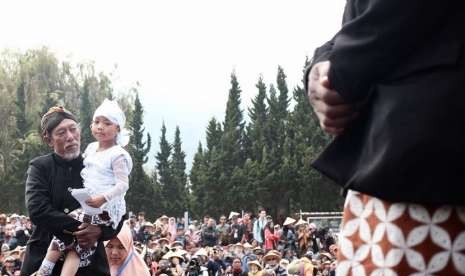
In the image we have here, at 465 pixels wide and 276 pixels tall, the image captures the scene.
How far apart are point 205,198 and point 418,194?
6039 centimetres

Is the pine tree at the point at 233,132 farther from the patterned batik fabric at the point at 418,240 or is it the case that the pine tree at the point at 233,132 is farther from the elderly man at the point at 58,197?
the patterned batik fabric at the point at 418,240

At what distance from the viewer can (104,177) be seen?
4.53 m

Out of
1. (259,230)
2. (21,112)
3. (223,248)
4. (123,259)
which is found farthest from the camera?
(21,112)

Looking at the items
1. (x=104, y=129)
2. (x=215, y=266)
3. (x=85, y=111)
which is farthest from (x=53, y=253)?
(x=85, y=111)

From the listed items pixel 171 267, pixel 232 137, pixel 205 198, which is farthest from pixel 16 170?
pixel 171 267

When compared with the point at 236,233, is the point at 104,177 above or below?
above

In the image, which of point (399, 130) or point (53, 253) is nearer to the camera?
point (399, 130)

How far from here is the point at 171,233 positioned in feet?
97.1

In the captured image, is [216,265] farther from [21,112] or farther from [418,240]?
[21,112]

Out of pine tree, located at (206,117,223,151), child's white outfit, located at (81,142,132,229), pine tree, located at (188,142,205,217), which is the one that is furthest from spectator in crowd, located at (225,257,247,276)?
pine tree, located at (206,117,223,151)

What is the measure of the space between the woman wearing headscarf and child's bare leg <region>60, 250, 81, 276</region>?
30.4 inches

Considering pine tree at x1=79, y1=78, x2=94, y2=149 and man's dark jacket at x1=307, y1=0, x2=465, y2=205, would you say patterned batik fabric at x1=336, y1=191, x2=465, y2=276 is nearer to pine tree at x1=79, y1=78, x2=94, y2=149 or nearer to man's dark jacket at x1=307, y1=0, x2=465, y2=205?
man's dark jacket at x1=307, y1=0, x2=465, y2=205

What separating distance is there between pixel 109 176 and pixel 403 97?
118 inches

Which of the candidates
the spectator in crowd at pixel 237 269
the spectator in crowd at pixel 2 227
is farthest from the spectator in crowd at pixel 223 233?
the spectator in crowd at pixel 2 227
